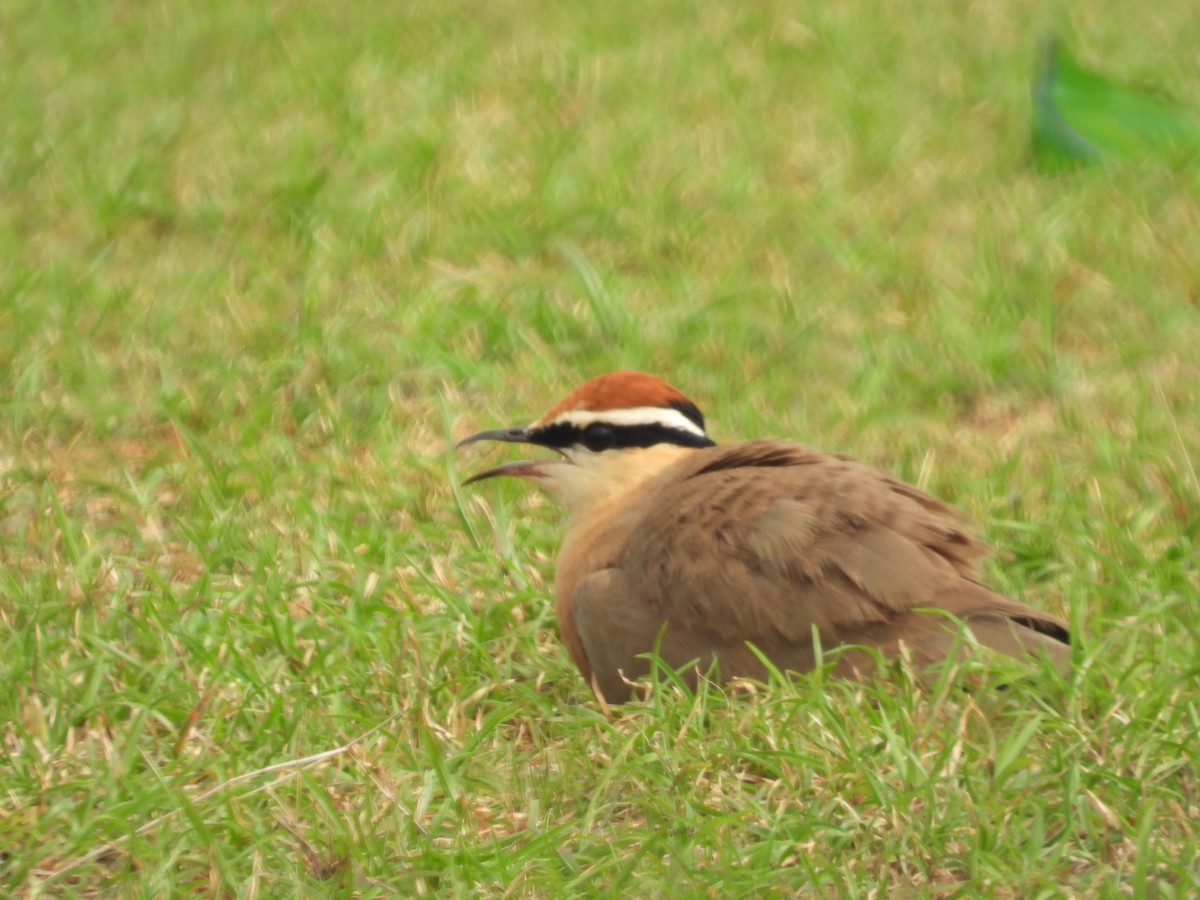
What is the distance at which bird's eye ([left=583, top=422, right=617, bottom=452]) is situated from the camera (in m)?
4.63

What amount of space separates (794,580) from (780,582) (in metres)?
0.03

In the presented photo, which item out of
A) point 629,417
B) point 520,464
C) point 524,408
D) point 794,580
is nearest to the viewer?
point 794,580

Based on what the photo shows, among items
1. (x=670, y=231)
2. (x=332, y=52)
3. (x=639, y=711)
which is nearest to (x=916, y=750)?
(x=639, y=711)

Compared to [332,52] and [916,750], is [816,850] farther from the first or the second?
[332,52]

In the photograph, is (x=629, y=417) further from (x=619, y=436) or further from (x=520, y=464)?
(x=520, y=464)

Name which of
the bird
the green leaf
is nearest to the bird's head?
the bird

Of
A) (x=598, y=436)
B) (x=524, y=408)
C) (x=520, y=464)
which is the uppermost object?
(x=598, y=436)

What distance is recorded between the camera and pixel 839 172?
7426 mm

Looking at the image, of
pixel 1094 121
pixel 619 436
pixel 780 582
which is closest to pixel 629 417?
pixel 619 436

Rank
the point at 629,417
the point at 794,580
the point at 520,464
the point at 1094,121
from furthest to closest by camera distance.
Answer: the point at 1094,121 < the point at 520,464 < the point at 629,417 < the point at 794,580

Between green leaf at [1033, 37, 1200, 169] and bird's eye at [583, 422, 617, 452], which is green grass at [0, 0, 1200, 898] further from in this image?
bird's eye at [583, 422, 617, 452]

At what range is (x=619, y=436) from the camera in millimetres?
4645

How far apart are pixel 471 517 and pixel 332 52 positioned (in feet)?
13.5

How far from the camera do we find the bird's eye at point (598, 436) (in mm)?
4633
